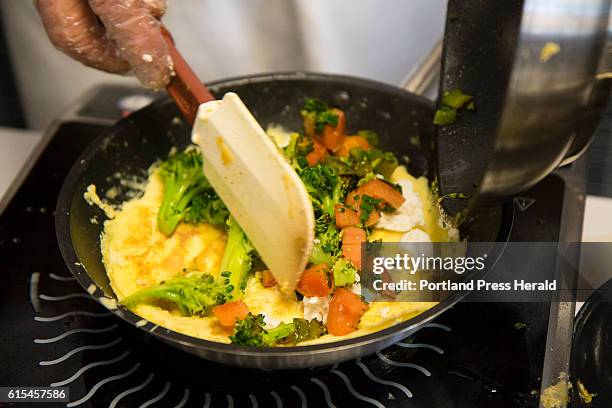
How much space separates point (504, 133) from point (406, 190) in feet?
2.04

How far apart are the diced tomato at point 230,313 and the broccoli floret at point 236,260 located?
0.18 ft

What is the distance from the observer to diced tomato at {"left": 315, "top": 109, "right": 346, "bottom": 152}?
142 cm

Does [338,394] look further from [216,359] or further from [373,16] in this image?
[373,16]

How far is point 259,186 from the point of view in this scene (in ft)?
3.58

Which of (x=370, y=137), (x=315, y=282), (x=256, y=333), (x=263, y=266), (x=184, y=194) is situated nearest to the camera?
(x=256, y=333)

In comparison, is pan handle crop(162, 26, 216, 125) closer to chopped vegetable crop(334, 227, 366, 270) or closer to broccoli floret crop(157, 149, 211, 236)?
broccoli floret crop(157, 149, 211, 236)

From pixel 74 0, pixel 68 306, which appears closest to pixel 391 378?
pixel 68 306

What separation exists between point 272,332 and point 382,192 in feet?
1.38

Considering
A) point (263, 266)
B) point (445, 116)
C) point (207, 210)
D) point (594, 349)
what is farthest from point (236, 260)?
point (594, 349)

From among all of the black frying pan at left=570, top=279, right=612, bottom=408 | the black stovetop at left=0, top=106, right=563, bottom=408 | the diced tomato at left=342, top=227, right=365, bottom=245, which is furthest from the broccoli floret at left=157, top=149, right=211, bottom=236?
the black frying pan at left=570, top=279, right=612, bottom=408

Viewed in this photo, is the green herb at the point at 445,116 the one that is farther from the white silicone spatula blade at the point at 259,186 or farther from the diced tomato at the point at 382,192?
the white silicone spatula blade at the point at 259,186

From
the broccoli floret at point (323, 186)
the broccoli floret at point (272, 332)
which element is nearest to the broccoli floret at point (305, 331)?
the broccoli floret at point (272, 332)

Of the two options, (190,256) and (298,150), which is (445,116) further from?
(190,256)

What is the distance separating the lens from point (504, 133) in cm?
77
